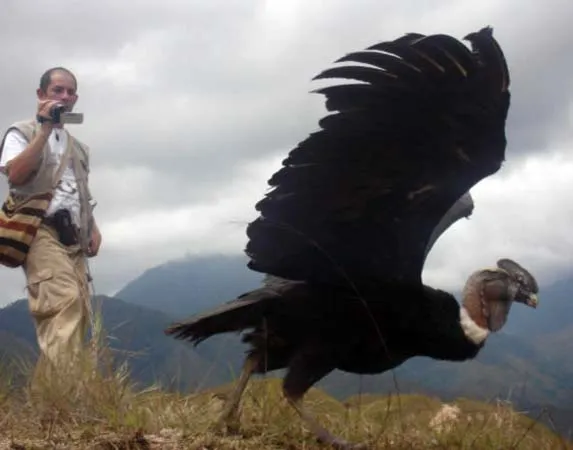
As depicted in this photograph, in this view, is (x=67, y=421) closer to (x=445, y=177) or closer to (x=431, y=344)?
(x=431, y=344)

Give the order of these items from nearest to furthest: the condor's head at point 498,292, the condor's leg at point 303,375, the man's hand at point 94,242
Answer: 1. the condor's leg at point 303,375
2. the condor's head at point 498,292
3. the man's hand at point 94,242

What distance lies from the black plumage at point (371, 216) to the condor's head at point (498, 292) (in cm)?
28

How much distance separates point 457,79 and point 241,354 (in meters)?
1.64

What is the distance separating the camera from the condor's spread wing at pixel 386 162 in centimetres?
339

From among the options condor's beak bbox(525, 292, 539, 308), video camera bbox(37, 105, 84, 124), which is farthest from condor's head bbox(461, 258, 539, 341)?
video camera bbox(37, 105, 84, 124)

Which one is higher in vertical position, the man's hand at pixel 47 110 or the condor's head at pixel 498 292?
the man's hand at pixel 47 110

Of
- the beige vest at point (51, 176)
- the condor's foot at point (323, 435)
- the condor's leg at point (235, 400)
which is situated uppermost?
the beige vest at point (51, 176)

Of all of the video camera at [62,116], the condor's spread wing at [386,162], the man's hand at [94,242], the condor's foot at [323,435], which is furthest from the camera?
the man's hand at [94,242]

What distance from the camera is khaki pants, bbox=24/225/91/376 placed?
4582mm

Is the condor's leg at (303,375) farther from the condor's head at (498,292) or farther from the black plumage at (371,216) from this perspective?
the condor's head at (498,292)

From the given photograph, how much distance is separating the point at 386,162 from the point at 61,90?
7.23ft

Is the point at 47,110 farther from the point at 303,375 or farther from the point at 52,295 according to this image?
the point at 303,375

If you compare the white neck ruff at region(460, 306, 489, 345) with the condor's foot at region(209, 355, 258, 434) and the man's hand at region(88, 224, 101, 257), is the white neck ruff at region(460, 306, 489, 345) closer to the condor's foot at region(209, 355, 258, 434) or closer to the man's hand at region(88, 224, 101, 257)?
the condor's foot at region(209, 355, 258, 434)

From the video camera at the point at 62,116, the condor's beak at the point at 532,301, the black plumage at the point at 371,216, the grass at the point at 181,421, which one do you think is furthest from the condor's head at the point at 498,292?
the video camera at the point at 62,116
